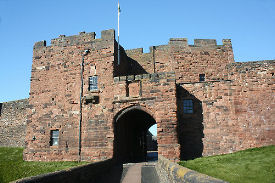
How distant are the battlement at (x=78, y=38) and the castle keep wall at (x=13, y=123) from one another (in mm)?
9185

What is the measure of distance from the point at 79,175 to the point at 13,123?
63.6 ft

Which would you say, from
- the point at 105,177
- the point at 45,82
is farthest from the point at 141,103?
the point at 45,82

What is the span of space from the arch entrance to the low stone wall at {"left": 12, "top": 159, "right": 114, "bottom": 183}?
3.30 metres

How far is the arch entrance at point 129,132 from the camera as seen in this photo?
14.2m

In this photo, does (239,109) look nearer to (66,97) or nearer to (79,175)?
(79,175)

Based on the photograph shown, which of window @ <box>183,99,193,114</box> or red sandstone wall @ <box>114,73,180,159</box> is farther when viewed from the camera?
window @ <box>183,99,193,114</box>

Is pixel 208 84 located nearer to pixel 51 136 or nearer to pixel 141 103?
pixel 141 103

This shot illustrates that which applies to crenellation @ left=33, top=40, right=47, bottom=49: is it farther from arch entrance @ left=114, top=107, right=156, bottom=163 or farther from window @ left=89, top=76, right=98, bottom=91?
arch entrance @ left=114, top=107, right=156, bottom=163

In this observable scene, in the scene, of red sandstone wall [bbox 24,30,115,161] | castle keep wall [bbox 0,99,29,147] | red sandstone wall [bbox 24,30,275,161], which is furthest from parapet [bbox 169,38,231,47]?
castle keep wall [bbox 0,99,29,147]

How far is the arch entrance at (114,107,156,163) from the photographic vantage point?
46.6ft

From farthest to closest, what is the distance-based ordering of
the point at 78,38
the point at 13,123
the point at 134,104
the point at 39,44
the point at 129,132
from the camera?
1. the point at 13,123
2. the point at 129,132
3. the point at 39,44
4. the point at 78,38
5. the point at 134,104

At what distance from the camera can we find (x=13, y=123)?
2300 cm

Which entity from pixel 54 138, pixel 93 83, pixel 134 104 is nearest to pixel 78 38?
pixel 93 83

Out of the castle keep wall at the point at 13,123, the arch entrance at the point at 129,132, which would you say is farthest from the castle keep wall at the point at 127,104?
the castle keep wall at the point at 13,123
